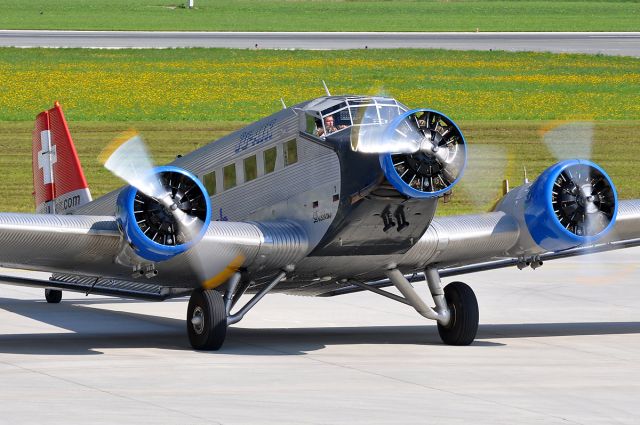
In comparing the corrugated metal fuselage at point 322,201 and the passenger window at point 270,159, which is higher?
the passenger window at point 270,159

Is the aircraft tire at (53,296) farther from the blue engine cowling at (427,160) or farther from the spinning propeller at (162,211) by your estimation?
the blue engine cowling at (427,160)

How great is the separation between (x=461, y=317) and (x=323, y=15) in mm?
98141

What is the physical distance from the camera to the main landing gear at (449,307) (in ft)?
67.9

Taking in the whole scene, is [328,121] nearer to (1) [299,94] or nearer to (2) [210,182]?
(2) [210,182]

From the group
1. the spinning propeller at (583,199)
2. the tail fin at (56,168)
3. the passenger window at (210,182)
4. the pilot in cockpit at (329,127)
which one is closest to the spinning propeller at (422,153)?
the pilot in cockpit at (329,127)

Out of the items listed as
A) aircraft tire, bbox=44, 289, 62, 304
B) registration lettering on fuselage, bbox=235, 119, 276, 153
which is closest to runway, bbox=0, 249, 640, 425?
aircraft tire, bbox=44, 289, 62, 304

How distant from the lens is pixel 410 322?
24.9 meters

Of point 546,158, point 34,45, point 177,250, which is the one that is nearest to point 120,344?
point 177,250

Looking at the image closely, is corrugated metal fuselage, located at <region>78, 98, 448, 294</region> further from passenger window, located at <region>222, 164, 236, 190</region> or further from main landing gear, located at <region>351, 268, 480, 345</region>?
main landing gear, located at <region>351, 268, 480, 345</region>

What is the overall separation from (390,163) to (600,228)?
4.19m

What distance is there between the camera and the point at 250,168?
68.6 ft

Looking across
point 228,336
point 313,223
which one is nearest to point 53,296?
point 228,336

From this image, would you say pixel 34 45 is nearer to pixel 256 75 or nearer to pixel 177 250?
pixel 256 75

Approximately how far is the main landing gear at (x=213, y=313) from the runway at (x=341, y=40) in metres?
62.0
